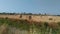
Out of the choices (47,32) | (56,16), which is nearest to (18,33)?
(47,32)

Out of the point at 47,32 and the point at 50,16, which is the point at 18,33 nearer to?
the point at 47,32

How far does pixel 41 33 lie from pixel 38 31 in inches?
7.2

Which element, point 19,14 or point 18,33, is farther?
point 19,14

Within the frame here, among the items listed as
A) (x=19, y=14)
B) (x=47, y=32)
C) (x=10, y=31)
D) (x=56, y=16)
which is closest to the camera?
(x=47, y=32)

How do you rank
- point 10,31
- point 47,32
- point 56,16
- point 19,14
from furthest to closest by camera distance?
point 19,14, point 56,16, point 10,31, point 47,32

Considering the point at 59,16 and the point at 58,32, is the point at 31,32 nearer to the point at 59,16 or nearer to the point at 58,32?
the point at 58,32

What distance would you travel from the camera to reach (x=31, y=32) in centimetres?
1365

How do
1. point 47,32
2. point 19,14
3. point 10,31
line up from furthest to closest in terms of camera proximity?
point 19,14
point 10,31
point 47,32

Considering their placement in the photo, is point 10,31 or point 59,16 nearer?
point 10,31

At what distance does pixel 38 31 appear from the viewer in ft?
44.4

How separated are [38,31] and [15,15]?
16.5m

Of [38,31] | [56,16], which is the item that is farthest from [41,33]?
[56,16]

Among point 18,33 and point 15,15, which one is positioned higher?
point 18,33

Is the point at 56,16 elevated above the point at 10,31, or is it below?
below
